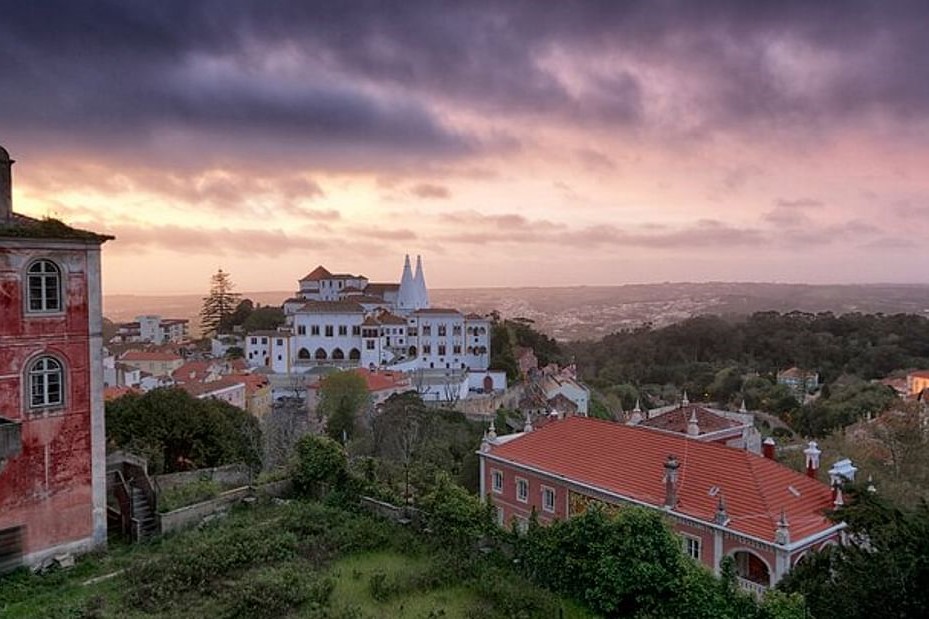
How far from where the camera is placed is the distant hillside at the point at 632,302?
96125mm

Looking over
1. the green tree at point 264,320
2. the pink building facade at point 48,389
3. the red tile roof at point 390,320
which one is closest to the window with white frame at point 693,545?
the pink building facade at point 48,389

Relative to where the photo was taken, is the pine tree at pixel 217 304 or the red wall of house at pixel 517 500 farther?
the pine tree at pixel 217 304

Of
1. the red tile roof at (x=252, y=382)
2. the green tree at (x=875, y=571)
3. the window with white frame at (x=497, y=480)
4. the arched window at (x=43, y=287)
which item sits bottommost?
the red tile roof at (x=252, y=382)

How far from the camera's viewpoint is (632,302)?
131125 mm

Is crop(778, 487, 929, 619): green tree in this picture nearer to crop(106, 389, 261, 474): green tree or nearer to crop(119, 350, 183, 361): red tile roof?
crop(106, 389, 261, 474): green tree

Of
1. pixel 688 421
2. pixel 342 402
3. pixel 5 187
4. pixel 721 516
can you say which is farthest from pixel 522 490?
pixel 342 402

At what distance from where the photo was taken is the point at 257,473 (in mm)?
20000

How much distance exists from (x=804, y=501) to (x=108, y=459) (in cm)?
1598

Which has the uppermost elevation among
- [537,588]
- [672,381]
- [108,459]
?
[108,459]

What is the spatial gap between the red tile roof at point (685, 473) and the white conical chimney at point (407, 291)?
44052 mm

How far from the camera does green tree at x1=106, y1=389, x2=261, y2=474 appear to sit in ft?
64.2

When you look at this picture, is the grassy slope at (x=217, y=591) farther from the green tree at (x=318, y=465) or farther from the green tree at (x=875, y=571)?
the green tree at (x=875, y=571)

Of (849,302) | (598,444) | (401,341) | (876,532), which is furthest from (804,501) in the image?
(849,302)

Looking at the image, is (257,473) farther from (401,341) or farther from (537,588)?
(401,341)
